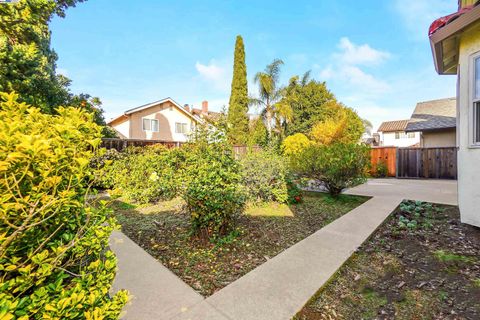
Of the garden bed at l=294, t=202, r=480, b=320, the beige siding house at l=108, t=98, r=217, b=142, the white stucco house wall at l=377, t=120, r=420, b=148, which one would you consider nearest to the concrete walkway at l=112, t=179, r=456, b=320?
the garden bed at l=294, t=202, r=480, b=320

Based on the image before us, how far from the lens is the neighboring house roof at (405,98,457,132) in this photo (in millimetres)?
12765

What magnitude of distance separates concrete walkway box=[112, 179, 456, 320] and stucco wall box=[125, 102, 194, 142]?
19.0 metres

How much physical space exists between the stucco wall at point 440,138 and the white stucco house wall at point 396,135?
2226 centimetres

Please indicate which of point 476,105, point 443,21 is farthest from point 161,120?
point 476,105

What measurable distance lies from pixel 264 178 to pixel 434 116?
15036mm

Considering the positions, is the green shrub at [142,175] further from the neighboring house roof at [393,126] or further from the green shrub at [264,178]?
the neighboring house roof at [393,126]

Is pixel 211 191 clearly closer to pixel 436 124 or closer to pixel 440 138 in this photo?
pixel 436 124

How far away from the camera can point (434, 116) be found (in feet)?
47.0

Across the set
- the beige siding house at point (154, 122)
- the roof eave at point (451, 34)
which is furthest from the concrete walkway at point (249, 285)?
the beige siding house at point (154, 122)

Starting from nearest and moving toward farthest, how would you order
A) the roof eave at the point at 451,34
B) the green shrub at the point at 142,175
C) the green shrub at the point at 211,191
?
the green shrub at the point at 211,191
the roof eave at the point at 451,34
the green shrub at the point at 142,175

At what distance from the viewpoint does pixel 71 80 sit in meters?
12.7

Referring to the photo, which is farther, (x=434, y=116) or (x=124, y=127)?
(x=124, y=127)

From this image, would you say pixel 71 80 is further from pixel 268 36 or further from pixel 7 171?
pixel 7 171

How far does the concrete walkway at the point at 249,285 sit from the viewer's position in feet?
6.68
